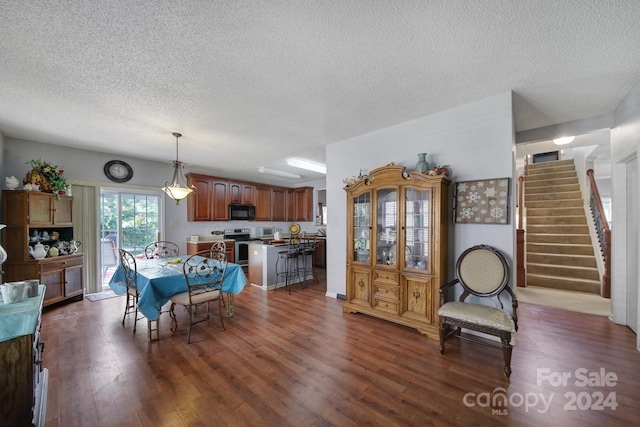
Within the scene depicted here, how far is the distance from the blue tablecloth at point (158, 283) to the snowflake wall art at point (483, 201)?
2904 mm

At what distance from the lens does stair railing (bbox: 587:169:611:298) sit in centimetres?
378

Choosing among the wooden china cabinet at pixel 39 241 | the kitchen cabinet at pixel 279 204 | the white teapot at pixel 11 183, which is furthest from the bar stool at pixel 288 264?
the white teapot at pixel 11 183

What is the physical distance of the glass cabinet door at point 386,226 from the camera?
3096 mm

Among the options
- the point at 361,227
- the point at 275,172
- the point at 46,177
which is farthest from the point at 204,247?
the point at 361,227

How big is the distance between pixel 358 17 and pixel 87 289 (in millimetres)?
5832

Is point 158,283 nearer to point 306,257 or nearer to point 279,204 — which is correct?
point 306,257

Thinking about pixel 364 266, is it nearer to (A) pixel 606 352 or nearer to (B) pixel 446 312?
(B) pixel 446 312

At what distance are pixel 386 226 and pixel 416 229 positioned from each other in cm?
38

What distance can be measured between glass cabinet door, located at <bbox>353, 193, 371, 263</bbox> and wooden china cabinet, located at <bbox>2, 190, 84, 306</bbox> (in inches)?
176

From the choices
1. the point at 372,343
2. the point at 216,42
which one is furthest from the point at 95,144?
the point at 372,343

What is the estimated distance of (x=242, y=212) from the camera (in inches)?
261

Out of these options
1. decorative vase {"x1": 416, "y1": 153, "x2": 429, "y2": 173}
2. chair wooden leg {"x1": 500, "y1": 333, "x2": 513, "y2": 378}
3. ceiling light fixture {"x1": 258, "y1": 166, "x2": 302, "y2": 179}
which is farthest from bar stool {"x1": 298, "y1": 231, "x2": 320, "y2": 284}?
chair wooden leg {"x1": 500, "y1": 333, "x2": 513, "y2": 378}

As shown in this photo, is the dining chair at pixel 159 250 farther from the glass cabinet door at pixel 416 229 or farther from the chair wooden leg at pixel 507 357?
the chair wooden leg at pixel 507 357

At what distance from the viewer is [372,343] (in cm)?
259
